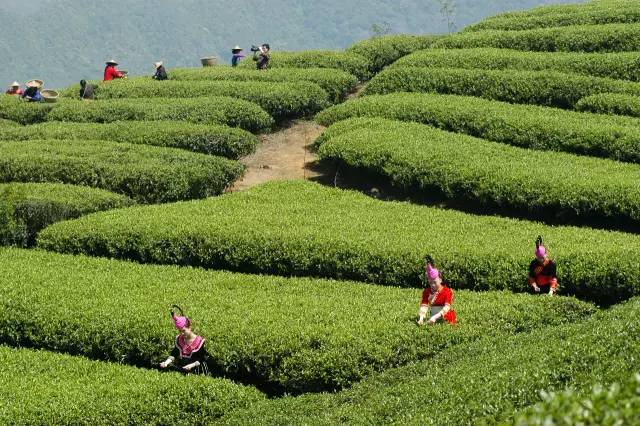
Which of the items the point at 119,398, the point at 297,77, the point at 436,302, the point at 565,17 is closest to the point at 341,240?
the point at 436,302

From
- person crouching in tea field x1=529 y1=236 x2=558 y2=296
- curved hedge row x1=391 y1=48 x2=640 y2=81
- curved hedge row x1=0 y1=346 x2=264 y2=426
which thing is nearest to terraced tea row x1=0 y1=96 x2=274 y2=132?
curved hedge row x1=391 y1=48 x2=640 y2=81

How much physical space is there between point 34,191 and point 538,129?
15727mm

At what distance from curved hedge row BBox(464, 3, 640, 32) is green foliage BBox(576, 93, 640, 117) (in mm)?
8448

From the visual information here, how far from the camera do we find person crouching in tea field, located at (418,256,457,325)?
1917 centimetres

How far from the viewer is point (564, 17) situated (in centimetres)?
4366

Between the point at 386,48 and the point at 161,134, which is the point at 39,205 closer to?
the point at 161,134

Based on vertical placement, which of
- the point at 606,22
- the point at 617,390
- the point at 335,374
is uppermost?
the point at 606,22

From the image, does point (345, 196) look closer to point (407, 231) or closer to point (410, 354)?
point (407, 231)

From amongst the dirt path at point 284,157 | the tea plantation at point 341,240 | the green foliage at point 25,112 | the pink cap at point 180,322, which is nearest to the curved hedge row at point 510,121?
the tea plantation at point 341,240

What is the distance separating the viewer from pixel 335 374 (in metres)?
18.9

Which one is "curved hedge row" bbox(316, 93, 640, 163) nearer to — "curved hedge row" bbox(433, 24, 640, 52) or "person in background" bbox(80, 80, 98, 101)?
"curved hedge row" bbox(433, 24, 640, 52)

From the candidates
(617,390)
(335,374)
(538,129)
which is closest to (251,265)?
(335,374)

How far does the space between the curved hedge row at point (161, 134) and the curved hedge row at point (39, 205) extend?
179 inches

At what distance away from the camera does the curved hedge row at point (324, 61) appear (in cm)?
4403
